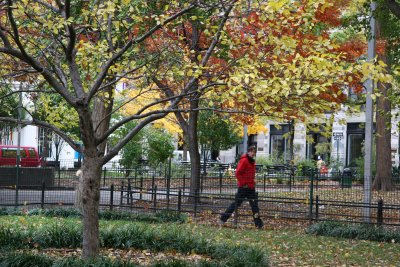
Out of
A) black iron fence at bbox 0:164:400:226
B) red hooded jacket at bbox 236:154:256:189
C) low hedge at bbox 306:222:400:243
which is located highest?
red hooded jacket at bbox 236:154:256:189

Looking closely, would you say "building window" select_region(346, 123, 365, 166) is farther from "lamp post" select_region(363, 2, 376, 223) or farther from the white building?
"lamp post" select_region(363, 2, 376, 223)

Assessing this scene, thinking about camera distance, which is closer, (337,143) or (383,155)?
(383,155)

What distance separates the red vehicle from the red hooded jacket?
22353 mm

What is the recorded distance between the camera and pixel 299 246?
46.3ft

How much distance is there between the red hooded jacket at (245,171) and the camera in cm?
1756

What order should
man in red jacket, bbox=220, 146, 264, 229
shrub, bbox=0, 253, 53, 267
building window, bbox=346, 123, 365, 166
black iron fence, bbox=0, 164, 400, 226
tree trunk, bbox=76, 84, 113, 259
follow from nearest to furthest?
1. shrub, bbox=0, 253, 53, 267
2. tree trunk, bbox=76, 84, 113, 259
3. man in red jacket, bbox=220, 146, 264, 229
4. black iron fence, bbox=0, 164, 400, 226
5. building window, bbox=346, 123, 365, 166

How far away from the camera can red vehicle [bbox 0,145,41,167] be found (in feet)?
124

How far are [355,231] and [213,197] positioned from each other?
3811 mm

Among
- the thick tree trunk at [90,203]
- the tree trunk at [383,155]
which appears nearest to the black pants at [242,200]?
the thick tree trunk at [90,203]

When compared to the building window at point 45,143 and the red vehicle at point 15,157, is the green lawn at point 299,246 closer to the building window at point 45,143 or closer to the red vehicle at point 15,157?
the red vehicle at point 15,157

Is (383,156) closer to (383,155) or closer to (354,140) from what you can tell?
(383,155)

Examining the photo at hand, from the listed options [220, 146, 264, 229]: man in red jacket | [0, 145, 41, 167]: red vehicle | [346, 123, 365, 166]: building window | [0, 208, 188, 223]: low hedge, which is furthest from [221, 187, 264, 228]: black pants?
[346, 123, 365, 166]: building window

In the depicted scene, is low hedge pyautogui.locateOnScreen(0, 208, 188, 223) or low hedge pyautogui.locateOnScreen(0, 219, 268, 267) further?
low hedge pyautogui.locateOnScreen(0, 208, 188, 223)

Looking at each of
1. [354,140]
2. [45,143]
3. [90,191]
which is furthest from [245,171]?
[354,140]
